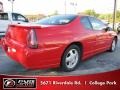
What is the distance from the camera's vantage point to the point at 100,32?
162 centimetres

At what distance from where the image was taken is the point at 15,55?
1.49 metres

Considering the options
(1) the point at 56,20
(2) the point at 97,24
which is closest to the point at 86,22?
(2) the point at 97,24

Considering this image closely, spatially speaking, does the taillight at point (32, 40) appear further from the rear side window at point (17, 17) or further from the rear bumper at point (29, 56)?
the rear side window at point (17, 17)

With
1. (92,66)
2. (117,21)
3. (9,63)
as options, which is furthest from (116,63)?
(9,63)

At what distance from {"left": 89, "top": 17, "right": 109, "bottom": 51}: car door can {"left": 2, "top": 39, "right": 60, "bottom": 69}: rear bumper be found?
31cm

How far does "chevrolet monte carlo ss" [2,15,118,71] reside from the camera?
1.42 metres

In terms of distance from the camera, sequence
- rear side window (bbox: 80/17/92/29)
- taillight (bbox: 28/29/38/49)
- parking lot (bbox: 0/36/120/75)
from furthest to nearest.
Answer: rear side window (bbox: 80/17/92/29)
parking lot (bbox: 0/36/120/75)
taillight (bbox: 28/29/38/49)

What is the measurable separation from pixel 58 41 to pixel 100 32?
31 centimetres

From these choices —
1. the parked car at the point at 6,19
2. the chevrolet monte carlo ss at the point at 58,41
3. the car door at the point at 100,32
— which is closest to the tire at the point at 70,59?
the chevrolet monte carlo ss at the point at 58,41

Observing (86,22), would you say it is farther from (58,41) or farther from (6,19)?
(6,19)

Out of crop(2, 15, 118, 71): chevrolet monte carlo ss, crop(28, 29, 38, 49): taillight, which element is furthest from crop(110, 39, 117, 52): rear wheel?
crop(28, 29, 38, 49): taillight

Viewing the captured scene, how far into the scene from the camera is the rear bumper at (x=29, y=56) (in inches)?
56.3

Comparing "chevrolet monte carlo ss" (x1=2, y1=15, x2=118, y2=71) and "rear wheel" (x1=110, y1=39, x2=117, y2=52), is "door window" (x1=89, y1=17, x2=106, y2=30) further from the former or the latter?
"rear wheel" (x1=110, y1=39, x2=117, y2=52)

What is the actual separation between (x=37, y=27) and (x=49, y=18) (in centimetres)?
17
